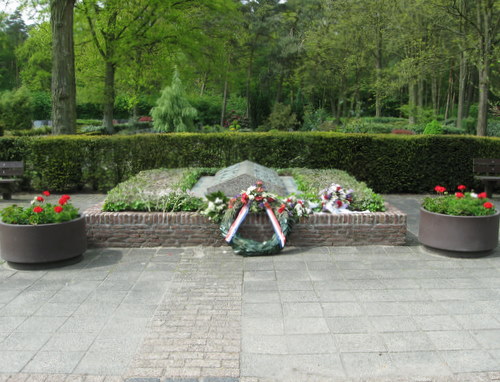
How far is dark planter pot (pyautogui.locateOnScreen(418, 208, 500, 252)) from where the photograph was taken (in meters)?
5.87

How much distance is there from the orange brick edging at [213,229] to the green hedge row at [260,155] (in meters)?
4.72

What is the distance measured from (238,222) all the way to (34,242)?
251 cm

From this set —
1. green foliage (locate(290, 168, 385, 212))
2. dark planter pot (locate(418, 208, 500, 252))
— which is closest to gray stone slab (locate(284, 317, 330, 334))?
dark planter pot (locate(418, 208, 500, 252))

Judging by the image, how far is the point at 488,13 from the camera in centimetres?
1490

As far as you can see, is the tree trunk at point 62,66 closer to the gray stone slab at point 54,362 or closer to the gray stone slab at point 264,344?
the gray stone slab at point 54,362

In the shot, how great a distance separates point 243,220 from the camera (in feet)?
20.7

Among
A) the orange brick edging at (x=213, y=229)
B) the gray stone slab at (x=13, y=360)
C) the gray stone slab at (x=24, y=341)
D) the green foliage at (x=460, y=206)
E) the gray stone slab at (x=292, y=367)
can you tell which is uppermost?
the green foliage at (x=460, y=206)

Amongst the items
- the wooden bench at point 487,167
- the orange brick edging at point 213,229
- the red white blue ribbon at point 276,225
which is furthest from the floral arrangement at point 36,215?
the wooden bench at point 487,167

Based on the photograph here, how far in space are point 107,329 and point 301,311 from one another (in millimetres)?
1746

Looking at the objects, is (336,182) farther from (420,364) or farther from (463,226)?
(420,364)

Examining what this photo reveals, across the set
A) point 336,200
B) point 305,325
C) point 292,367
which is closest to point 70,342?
point 292,367

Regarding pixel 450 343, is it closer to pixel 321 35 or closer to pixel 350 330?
pixel 350 330

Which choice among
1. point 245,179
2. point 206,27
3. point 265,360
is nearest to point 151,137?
point 245,179

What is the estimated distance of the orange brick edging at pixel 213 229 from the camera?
6441mm
